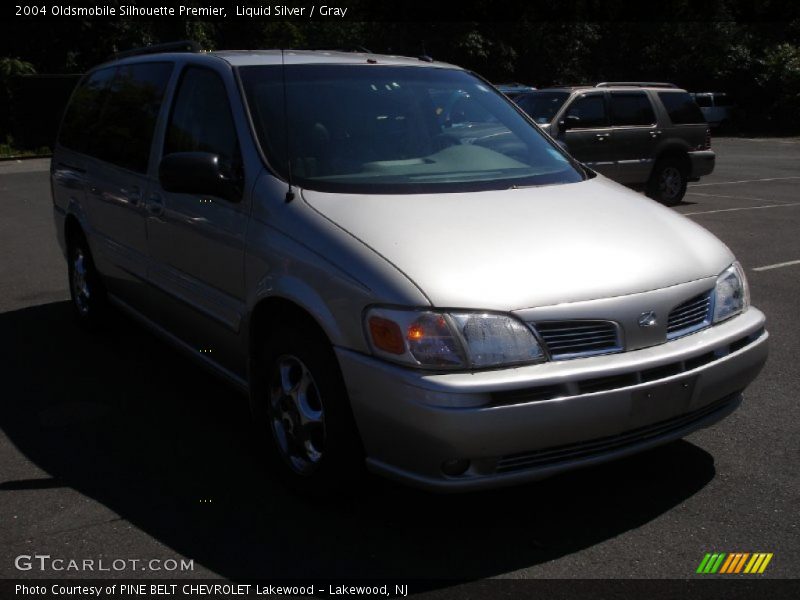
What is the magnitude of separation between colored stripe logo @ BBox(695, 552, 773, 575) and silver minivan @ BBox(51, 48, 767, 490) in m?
0.46

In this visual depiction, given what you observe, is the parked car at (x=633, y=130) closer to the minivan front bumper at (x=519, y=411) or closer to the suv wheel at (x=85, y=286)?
the suv wheel at (x=85, y=286)

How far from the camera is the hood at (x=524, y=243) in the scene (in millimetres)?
3344

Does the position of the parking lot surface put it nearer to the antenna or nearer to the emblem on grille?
the emblem on grille

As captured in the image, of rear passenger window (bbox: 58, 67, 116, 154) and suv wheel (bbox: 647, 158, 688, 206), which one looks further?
suv wheel (bbox: 647, 158, 688, 206)

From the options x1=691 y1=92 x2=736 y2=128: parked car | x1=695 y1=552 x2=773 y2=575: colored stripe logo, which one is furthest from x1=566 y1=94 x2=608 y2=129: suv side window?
x1=691 y1=92 x2=736 y2=128: parked car

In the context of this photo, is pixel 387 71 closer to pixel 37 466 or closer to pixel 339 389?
pixel 339 389

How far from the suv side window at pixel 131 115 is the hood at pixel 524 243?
1.74 metres

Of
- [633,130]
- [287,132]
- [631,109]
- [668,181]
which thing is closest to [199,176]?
[287,132]

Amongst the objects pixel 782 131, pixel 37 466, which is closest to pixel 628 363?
pixel 37 466

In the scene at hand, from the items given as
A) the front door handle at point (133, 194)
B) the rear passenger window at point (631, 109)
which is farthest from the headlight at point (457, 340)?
the rear passenger window at point (631, 109)

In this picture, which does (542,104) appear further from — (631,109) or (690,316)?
(690,316)

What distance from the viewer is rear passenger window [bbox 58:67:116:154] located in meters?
6.21

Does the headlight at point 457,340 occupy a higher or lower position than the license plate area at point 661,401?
higher

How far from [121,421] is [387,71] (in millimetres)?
2240
